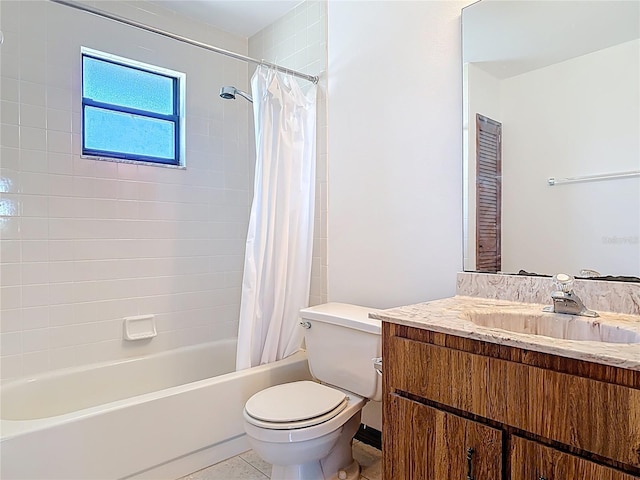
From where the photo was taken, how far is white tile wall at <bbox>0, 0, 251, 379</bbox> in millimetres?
2088

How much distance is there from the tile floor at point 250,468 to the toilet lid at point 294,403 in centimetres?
41

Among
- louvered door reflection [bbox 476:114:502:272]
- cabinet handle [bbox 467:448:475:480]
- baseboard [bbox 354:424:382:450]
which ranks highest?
louvered door reflection [bbox 476:114:502:272]

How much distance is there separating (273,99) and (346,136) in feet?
1.42

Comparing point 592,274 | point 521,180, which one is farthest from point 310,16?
point 592,274

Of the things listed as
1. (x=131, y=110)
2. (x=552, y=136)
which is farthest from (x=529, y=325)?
(x=131, y=110)

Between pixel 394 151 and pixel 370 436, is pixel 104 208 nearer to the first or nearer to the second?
pixel 394 151

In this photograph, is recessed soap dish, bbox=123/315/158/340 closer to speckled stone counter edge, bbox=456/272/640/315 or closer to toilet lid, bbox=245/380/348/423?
toilet lid, bbox=245/380/348/423

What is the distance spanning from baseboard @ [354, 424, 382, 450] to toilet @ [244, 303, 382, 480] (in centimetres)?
26

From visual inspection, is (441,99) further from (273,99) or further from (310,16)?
(310,16)

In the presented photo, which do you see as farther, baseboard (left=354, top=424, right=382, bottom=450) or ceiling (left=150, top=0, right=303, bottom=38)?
ceiling (left=150, top=0, right=303, bottom=38)

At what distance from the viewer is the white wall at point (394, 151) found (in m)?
1.81

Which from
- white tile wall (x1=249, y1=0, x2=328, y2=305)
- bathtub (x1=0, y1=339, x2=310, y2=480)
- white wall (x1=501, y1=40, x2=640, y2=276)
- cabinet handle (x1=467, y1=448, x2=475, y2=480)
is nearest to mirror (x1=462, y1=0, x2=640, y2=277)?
white wall (x1=501, y1=40, x2=640, y2=276)

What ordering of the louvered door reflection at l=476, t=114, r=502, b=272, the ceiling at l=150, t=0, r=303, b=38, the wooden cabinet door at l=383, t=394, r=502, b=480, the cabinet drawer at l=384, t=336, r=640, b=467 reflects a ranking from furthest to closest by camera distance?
the ceiling at l=150, t=0, r=303, b=38 < the louvered door reflection at l=476, t=114, r=502, b=272 < the wooden cabinet door at l=383, t=394, r=502, b=480 < the cabinet drawer at l=384, t=336, r=640, b=467

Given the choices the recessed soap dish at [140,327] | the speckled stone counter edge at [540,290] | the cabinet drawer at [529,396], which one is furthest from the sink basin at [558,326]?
the recessed soap dish at [140,327]
